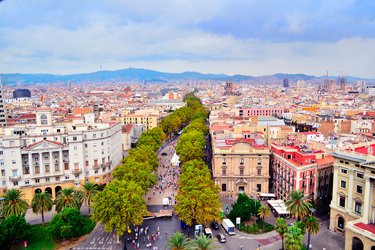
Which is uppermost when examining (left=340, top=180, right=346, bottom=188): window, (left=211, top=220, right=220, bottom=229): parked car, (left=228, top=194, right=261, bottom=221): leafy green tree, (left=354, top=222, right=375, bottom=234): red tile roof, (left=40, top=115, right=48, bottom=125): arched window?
(left=40, top=115, right=48, bottom=125): arched window

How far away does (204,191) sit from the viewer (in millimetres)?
46812

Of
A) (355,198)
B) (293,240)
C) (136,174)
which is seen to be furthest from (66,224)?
(355,198)

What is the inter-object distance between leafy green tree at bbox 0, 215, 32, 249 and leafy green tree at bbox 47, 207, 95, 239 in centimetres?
323

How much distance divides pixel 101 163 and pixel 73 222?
23390 mm

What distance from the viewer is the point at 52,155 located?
6100 cm

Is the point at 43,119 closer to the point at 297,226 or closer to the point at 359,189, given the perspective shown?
the point at 297,226

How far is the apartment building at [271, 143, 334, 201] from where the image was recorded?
51.9 m

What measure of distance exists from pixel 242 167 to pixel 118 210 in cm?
2847

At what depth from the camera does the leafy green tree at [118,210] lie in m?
41.6

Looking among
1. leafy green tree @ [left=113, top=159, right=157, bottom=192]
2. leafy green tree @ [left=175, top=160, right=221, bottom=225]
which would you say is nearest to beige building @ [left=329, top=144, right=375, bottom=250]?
leafy green tree @ [left=175, top=160, right=221, bottom=225]

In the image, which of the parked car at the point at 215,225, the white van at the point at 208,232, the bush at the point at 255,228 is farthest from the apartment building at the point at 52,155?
the bush at the point at 255,228

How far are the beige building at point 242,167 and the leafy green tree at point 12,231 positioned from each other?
34.6 m

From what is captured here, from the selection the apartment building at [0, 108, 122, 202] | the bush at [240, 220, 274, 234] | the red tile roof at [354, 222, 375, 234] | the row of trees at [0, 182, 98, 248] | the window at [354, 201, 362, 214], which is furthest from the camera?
the apartment building at [0, 108, 122, 202]

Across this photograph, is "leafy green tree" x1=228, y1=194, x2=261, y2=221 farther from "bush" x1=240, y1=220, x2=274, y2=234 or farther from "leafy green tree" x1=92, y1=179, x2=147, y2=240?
"leafy green tree" x1=92, y1=179, x2=147, y2=240
